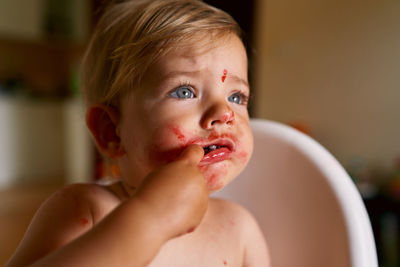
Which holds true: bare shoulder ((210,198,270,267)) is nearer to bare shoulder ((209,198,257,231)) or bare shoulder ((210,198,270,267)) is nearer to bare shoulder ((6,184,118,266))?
bare shoulder ((209,198,257,231))

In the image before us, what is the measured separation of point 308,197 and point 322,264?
115mm

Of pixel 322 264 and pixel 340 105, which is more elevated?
pixel 322 264

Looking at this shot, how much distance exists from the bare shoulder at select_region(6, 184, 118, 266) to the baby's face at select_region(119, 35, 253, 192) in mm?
75

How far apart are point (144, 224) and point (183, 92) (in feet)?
0.71

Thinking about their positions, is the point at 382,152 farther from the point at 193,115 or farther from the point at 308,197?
the point at 193,115

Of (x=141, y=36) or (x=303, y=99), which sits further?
(x=303, y=99)

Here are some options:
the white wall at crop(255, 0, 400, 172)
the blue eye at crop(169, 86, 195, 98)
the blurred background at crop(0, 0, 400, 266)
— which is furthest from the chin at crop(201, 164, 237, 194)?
the white wall at crop(255, 0, 400, 172)

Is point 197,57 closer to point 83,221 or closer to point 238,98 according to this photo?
point 238,98

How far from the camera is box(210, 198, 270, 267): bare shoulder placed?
632 millimetres

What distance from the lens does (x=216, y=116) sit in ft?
1.51

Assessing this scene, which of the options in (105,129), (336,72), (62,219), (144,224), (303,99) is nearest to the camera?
(144,224)

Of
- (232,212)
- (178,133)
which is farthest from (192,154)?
(232,212)

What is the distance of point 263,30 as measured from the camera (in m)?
2.20

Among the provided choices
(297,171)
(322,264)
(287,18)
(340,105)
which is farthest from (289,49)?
(322,264)
